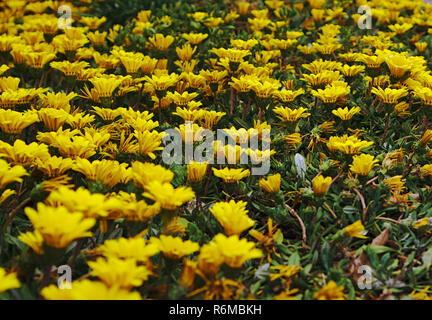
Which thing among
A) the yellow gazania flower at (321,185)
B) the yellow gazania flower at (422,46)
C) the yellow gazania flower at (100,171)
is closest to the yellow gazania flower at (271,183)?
the yellow gazania flower at (321,185)

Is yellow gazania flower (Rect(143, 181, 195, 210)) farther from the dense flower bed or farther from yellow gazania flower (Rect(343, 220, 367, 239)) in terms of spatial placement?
yellow gazania flower (Rect(343, 220, 367, 239))

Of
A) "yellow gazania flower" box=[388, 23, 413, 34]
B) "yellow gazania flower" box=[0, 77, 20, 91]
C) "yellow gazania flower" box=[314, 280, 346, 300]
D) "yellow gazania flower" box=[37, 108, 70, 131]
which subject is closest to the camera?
"yellow gazania flower" box=[314, 280, 346, 300]

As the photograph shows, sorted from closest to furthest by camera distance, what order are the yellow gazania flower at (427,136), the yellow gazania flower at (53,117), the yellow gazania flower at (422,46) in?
the yellow gazania flower at (53,117)
the yellow gazania flower at (427,136)
the yellow gazania flower at (422,46)

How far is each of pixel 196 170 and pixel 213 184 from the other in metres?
0.27

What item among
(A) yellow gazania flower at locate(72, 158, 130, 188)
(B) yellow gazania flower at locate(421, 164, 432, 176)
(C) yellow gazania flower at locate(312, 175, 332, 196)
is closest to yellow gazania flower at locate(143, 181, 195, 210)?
(A) yellow gazania flower at locate(72, 158, 130, 188)

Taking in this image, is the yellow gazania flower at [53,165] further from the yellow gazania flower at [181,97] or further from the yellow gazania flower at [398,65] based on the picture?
the yellow gazania flower at [398,65]

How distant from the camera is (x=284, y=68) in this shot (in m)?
2.91

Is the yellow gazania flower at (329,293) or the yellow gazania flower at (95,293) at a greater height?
the yellow gazania flower at (95,293)


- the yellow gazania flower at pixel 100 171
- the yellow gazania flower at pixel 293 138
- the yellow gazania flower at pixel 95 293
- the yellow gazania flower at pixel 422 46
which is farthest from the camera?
the yellow gazania flower at pixel 422 46

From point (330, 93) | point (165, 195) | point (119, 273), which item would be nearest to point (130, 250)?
point (119, 273)

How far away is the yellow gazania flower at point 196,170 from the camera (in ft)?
5.56

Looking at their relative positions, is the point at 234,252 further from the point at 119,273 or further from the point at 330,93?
the point at 330,93

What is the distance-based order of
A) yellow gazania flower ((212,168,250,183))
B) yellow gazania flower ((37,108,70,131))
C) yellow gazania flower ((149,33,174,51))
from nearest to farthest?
1. yellow gazania flower ((212,168,250,183))
2. yellow gazania flower ((37,108,70,131))
3. yellow gazania flower ((149,33,174,51))

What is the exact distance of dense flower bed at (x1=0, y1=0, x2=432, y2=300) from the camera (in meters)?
1.32
